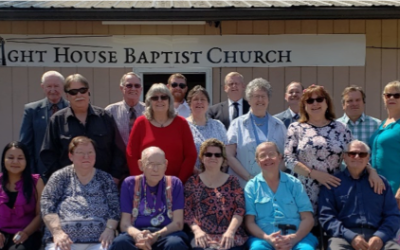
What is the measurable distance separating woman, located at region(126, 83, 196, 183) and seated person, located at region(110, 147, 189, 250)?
0.19 metres

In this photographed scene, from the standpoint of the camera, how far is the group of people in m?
5.13

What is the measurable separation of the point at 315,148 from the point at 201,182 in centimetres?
105

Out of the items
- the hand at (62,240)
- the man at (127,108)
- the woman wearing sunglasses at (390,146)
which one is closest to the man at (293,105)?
the woman wearing sunglasses at (390,146)

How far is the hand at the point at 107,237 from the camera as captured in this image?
507 centimetres

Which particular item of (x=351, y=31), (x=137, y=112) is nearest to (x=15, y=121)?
(x=137, y=112)

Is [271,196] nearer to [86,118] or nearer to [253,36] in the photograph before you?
[86,118]

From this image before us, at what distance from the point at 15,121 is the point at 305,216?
4.00 meters

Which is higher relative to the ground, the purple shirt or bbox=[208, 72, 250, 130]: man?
bbox=[208, 72, 250, 130]: man

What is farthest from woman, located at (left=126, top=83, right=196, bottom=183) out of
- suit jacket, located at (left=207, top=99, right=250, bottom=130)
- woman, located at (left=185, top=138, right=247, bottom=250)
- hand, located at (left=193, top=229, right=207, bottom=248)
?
suit jacket, located at (left=207, top=99, right=250, bottom=130)

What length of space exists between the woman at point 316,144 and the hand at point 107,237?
1648 millimetres

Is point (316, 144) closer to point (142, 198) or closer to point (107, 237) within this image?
point (142, 198)

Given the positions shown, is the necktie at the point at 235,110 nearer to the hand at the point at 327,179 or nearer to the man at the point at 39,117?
the hand at the point at 327,179

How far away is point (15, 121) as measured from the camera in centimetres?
748

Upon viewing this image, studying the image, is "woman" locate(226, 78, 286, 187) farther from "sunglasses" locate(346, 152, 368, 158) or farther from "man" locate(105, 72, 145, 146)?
"man" locate(105, 72, 145, 146)
